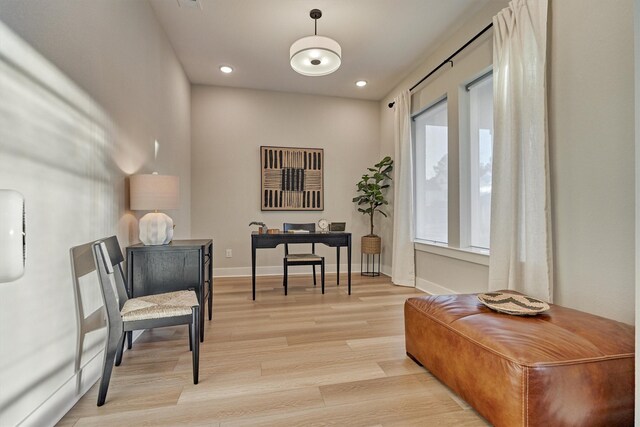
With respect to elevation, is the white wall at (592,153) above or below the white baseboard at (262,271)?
above

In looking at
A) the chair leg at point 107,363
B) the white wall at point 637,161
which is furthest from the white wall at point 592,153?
the chair leg at point 107,363

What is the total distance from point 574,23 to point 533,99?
48cm

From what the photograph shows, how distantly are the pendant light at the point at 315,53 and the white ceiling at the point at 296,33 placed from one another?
0.94ft

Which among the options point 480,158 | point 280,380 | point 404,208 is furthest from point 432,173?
point 280,380

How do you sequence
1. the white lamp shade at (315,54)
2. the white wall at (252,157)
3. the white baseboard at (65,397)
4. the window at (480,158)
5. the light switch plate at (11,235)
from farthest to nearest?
1. the white wall at (252,157)
2. the window at (480,158)
3. the white lamp shade at (315,54)
4. the white baseboard at (65,397)
5. the light switch plate at (11,235)

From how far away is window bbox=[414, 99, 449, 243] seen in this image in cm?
355

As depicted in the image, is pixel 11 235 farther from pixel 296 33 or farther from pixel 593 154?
pixel 296 33

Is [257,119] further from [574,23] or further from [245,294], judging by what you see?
[574,23]

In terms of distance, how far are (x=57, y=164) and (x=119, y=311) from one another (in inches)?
31.3

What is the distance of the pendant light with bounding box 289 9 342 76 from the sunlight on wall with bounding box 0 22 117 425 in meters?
1.64

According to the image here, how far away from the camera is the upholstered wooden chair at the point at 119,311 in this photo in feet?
4.81

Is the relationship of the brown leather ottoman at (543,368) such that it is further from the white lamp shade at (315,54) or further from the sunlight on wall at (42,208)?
the white lamp shade at (315,54)

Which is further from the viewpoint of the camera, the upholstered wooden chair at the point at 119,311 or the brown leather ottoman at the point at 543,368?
the upholstered wooden chair at the point at 119,311

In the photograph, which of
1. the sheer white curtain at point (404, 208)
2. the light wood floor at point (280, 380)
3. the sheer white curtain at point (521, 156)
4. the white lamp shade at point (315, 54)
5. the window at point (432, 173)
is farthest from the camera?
the sheer white curtain at point (404, 208)
